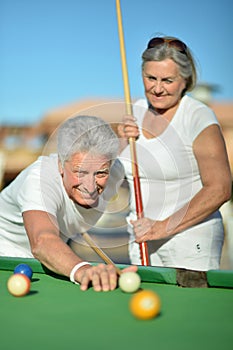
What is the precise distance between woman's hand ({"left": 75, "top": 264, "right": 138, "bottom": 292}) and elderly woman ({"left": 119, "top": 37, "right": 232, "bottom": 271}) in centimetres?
79

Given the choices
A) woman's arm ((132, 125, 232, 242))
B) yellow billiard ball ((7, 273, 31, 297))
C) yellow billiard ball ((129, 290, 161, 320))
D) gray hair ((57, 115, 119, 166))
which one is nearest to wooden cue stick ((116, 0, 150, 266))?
woman's arm ((132, 125, 232, 242))

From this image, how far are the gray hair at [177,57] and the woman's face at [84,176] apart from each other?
1.99ft

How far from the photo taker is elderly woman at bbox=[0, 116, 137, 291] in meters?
2.01

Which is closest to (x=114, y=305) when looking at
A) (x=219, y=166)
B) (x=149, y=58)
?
(x=219, y=166)

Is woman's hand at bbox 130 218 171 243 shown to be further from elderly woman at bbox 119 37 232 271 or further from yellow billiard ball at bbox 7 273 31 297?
yellow billiard ball at bbox 7 273 31 297

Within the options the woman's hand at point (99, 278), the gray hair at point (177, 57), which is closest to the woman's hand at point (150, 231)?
the gray hair at point (177, 57)

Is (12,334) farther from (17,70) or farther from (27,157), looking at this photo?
(17,70)

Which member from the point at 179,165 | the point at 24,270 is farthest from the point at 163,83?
the point at 24,270

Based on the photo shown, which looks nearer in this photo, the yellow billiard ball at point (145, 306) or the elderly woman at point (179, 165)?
the yellow billiard ball at point (145, 306)

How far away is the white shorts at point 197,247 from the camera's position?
263 cm

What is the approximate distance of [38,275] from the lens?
2100 millimetres

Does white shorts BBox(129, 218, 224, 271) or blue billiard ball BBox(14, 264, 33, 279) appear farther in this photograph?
white shorts BBox(129, 218, 224, 271)

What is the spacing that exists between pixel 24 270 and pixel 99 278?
1.05 feet

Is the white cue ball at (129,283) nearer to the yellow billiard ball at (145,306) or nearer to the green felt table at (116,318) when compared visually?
the green felt table at (116,318)
